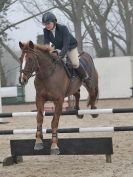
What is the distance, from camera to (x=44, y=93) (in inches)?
293

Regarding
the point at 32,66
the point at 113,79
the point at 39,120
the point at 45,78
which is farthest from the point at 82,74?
the point at 113,79

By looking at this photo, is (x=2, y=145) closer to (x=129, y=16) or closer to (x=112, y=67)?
(x=112, y=67)

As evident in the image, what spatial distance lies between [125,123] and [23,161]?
20.6 feet

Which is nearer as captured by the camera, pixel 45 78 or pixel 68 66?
pixel 45 78

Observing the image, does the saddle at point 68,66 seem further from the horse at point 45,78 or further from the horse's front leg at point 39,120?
the horse's front leg at point 39,120

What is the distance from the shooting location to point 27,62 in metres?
7.12

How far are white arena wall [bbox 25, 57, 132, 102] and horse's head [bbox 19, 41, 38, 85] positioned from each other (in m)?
22.2

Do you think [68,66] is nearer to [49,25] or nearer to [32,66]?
[49,25]

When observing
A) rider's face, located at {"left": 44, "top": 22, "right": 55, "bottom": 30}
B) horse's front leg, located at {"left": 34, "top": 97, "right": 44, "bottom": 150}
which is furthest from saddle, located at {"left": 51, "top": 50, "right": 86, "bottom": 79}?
horse's front leg, located at {"left": 34, "top": 97, "right": 44, "bottom": 150}

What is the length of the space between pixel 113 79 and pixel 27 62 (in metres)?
23.0

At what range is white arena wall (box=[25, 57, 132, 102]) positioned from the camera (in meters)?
29.4

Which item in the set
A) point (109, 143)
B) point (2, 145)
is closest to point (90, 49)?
point (2, 145)

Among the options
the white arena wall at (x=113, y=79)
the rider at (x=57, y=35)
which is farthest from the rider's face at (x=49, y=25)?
the white arena wall at (x=113, y=79)

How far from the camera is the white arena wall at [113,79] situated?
29.4 m
